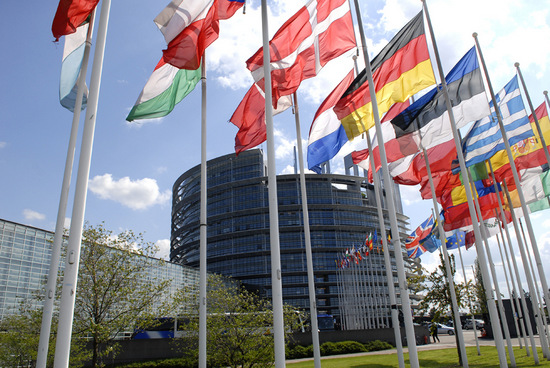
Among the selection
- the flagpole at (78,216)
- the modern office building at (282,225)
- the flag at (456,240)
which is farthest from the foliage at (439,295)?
the modern office building at (282,225)

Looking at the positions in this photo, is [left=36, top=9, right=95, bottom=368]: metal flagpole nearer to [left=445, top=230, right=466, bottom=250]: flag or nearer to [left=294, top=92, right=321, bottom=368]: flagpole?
[left=294, top=92, right=321, bottom=368]: flagpole

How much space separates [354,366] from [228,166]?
86.6m

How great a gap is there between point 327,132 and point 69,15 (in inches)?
352

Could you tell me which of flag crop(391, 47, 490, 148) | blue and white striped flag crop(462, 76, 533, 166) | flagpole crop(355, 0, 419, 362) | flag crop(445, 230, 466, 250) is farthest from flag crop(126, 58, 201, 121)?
flag crop(445, 230, 466, 250)

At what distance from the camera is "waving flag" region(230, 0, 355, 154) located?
39.4ft

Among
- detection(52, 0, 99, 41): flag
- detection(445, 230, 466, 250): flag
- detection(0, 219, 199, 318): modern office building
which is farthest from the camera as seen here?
detection(0, 219, 199, 318): modern office building

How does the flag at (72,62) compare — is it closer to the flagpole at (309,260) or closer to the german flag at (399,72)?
the flagpole at (309,260)

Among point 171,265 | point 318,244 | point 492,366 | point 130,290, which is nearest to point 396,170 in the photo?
point 492,366

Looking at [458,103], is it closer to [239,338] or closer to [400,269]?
[400,269]

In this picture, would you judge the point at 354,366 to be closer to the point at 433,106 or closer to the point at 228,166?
the point at 433,106

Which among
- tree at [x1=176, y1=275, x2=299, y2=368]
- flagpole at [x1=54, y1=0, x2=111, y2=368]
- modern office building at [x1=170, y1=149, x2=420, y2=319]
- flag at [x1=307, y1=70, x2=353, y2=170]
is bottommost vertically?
tree at [x1=176, y1=275, x2=299, y2=368]

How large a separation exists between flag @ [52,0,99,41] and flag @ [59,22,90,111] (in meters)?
0.67

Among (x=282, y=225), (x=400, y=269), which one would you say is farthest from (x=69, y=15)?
A: (x=282, y=225)

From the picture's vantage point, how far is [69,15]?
943 cm
